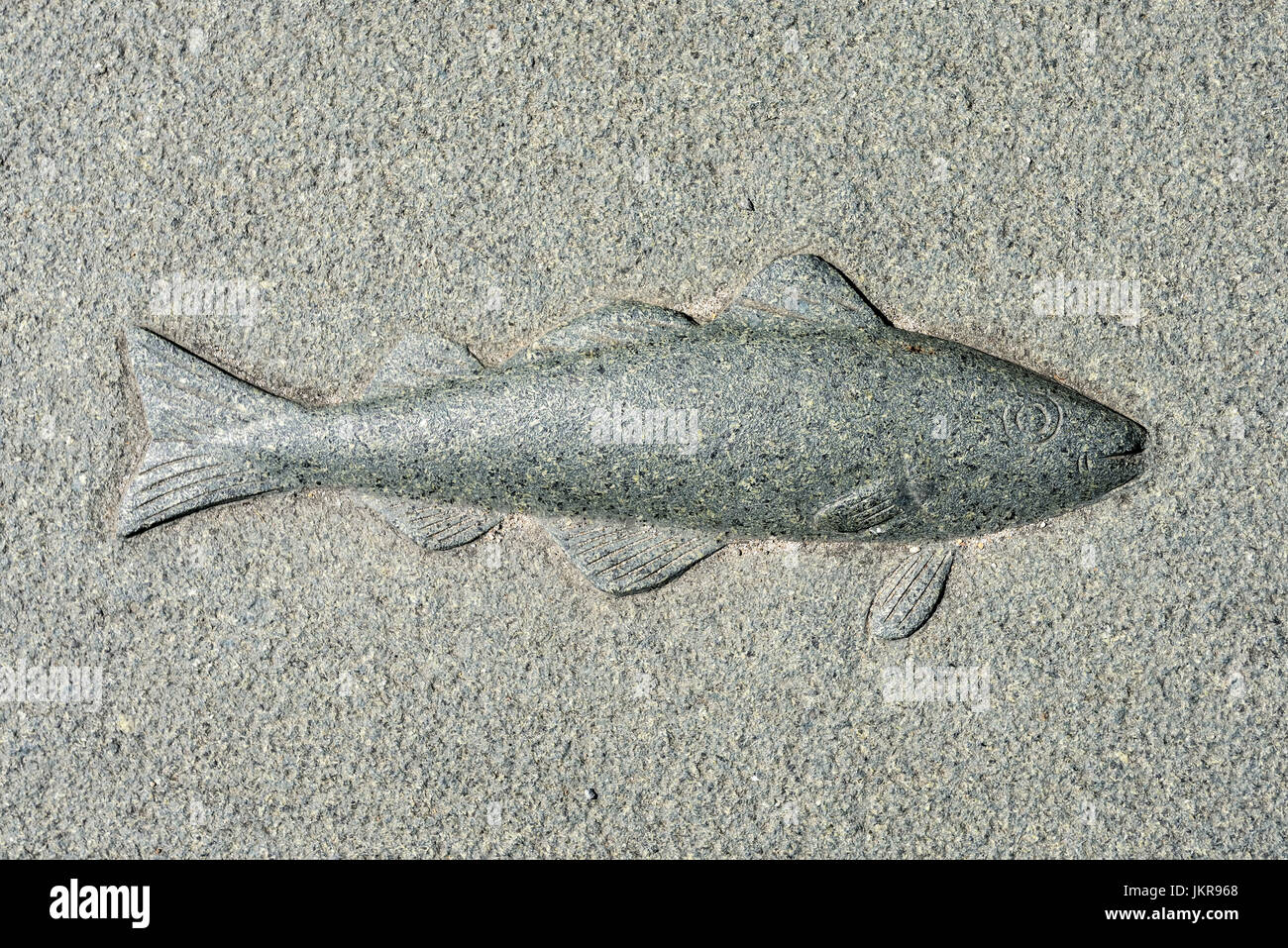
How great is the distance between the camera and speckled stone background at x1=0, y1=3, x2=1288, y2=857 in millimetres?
1555

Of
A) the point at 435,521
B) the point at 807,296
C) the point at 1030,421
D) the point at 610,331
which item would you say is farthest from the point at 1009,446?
the point at 435,521

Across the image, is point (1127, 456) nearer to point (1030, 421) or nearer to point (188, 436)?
point (1030, 421)

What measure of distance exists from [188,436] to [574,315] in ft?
1.92

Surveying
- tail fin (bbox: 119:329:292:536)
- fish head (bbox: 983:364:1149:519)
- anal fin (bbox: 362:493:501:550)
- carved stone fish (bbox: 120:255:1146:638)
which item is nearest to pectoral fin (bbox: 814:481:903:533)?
carved stone fish (bbox: 120:255:1146:638)

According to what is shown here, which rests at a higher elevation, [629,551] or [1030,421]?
[1030,421]

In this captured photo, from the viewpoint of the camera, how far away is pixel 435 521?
A: 5.11ft

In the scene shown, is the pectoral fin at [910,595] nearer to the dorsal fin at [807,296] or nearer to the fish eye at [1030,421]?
the fish eye at [1030,421]

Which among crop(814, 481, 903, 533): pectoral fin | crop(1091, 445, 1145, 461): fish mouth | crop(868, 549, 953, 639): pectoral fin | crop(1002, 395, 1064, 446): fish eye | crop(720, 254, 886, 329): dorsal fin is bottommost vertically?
crop(868, 549, 953, 639): pectoral fin

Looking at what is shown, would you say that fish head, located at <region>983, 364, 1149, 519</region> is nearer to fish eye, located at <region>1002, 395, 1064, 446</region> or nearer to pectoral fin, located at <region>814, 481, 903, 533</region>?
fish eye, located at <region>1002, 395, 1064, 446</region>

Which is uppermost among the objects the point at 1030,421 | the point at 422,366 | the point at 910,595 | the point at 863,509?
the point at 422,366

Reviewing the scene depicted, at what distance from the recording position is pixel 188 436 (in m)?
1.54

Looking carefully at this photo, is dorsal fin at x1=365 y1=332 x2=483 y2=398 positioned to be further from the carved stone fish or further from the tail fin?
the tail fin

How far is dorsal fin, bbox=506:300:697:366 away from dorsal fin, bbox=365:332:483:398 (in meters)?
0.07

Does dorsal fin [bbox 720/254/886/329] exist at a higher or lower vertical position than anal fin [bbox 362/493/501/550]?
higher
